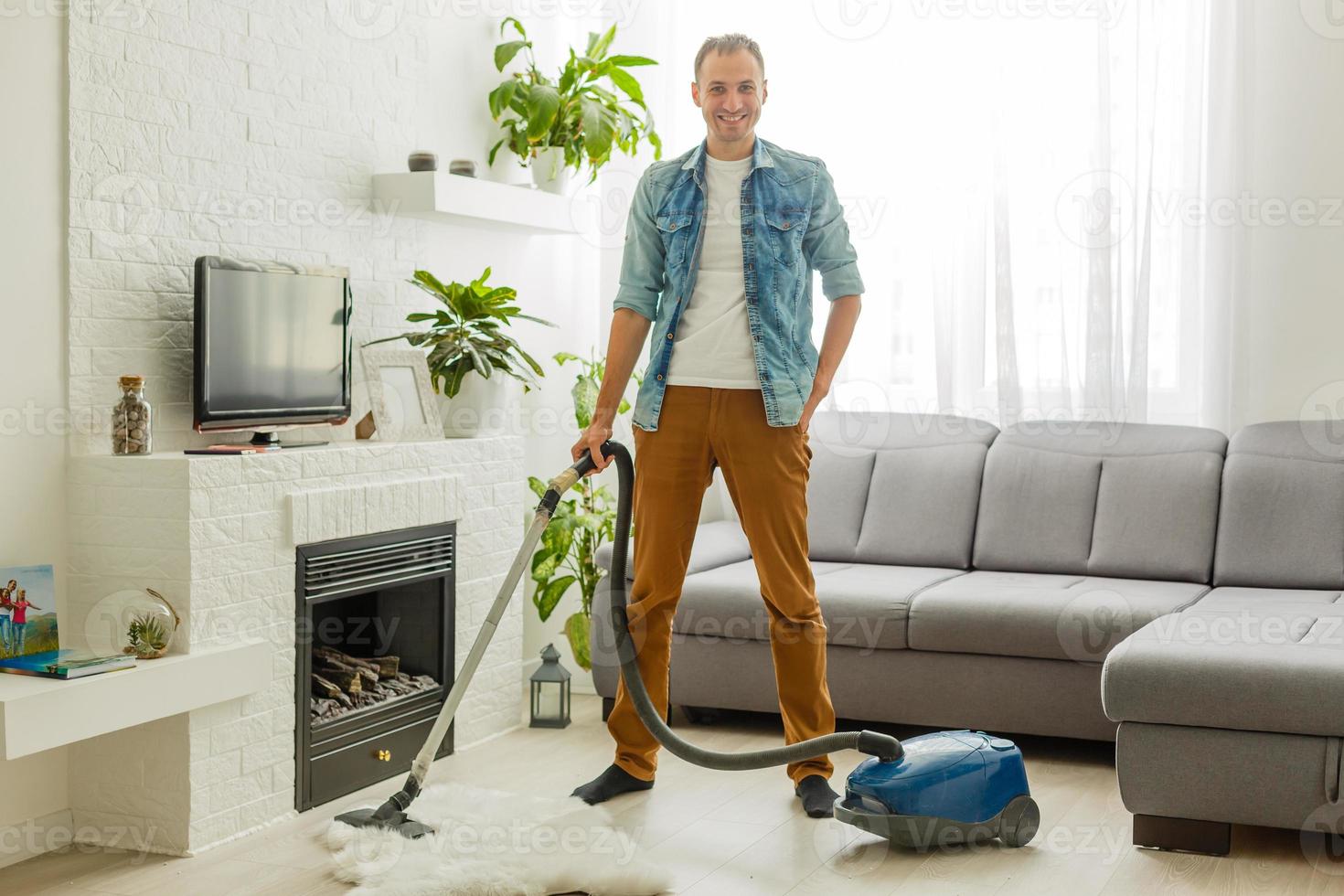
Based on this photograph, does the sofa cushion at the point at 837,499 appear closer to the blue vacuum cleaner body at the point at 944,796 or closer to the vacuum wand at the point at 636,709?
the vacuum wand at the point at 636,709

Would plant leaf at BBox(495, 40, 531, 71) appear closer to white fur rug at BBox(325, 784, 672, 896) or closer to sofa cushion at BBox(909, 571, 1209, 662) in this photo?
sofa cushion at BBox(909, 571, 1209, 662)

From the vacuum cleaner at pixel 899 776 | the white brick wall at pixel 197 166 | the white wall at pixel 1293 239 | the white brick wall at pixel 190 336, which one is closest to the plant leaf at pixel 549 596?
the white brick wall at pixel 190 336

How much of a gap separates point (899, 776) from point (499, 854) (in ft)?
2.54

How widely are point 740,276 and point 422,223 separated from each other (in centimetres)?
135

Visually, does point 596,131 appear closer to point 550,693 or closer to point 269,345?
point 269,345

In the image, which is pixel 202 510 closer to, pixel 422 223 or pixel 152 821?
pixel 152 821

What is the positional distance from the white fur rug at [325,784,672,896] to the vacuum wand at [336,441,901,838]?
67mm

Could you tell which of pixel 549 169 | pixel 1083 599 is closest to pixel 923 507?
pixel 1083 599

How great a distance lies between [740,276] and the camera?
9.52 feet

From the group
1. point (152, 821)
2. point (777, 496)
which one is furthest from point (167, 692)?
point (777, 496)

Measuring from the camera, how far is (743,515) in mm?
2910

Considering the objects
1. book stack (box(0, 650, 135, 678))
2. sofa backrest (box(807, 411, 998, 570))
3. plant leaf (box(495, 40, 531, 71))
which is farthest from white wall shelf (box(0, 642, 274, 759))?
plant leaf (box(495, 40, 531, 71))

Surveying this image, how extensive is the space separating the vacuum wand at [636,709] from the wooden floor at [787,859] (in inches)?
7.2

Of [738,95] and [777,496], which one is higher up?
[738,95]
